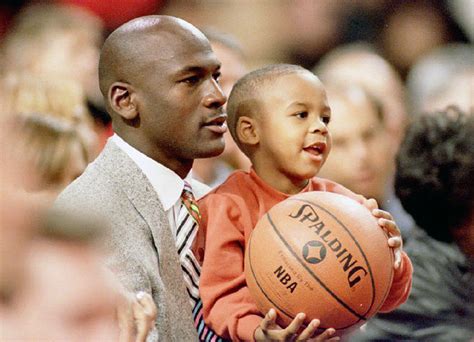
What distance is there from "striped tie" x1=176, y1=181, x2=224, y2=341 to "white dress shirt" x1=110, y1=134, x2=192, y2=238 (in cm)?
2

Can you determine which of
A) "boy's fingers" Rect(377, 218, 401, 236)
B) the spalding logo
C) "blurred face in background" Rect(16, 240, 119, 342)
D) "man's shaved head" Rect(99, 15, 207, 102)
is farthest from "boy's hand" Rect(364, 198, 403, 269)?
"blurred face in background" Rect(16, 240, 119, 342)

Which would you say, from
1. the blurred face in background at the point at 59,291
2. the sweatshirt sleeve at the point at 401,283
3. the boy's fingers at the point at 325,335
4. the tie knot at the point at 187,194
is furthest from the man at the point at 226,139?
the blurred face in background at the point at 59,291

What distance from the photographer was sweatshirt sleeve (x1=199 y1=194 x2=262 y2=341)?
1852 mm

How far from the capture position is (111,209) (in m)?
1.85

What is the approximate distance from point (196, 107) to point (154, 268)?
1.24 ft

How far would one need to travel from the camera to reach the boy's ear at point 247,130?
2125 millimetres

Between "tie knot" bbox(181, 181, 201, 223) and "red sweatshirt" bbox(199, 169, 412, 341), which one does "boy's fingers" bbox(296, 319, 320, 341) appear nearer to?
"red sweatshirt" bbox(199, 169, 412, 341)

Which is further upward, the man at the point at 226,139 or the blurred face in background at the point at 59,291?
the blurred face in background at the point at 59,291

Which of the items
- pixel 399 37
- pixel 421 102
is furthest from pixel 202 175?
pixel 399 37

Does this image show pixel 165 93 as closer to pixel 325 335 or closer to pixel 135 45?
pixel 135 45

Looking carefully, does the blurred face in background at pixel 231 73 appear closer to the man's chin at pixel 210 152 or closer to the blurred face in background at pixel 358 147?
the blurred face in background at pixel 358 147

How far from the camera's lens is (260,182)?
2.07 metres

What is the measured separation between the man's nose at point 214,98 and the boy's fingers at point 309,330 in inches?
20.9

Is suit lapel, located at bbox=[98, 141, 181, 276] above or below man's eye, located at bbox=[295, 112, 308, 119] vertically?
below
